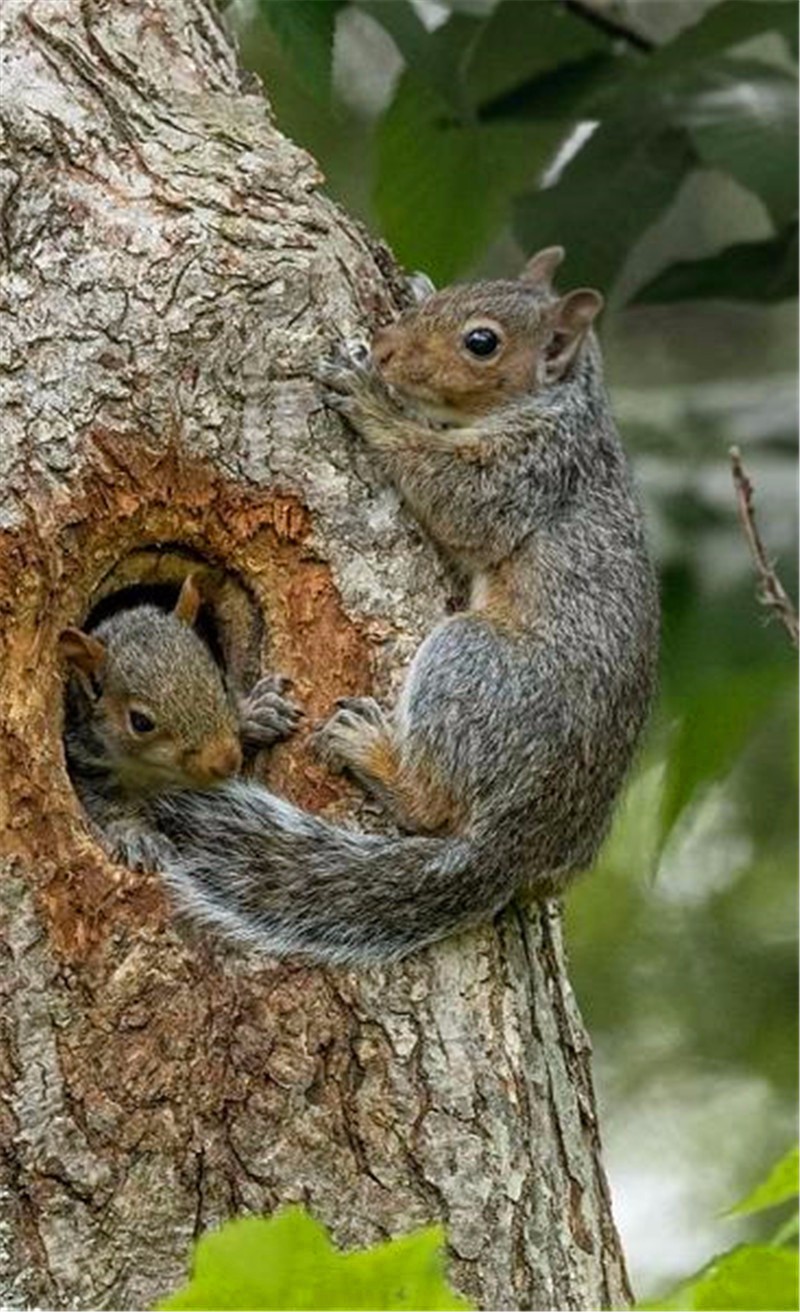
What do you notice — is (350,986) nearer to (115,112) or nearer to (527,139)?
(115,112)

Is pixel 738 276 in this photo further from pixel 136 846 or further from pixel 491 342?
pixel 136 846

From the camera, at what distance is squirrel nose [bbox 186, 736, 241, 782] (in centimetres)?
398

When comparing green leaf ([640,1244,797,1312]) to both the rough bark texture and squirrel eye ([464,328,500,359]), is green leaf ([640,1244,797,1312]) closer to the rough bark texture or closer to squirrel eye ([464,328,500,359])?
the rough bark texture

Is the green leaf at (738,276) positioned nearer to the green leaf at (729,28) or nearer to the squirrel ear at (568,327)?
the green leaf at (729,28)

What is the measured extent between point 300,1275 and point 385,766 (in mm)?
2201

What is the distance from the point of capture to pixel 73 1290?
3.61 metres

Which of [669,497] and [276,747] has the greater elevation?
[669,497]

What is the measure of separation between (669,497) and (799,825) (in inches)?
71.0

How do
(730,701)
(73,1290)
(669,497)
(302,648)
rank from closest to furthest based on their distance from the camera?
1. (73,1290)
2. (302,648)
3. (730,701)
4. (669,497)

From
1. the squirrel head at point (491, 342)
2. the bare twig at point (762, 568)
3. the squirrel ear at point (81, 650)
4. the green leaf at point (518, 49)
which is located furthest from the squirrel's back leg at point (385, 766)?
the green leaf at point (518, 49)

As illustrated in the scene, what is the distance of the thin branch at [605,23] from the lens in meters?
5.66

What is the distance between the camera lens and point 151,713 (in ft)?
13.6

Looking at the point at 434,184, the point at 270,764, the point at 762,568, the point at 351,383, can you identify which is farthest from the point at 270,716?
the point at 434,184

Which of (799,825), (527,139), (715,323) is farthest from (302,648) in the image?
(715,323)
